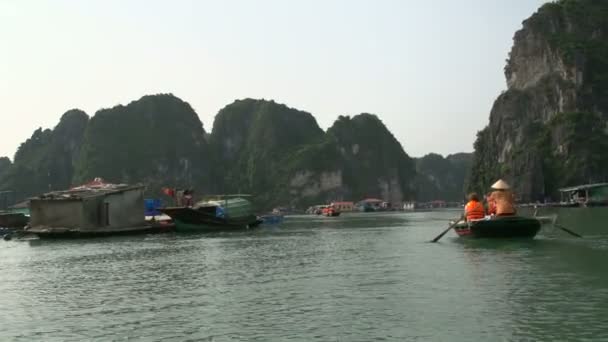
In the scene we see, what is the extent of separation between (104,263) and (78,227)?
1875cm

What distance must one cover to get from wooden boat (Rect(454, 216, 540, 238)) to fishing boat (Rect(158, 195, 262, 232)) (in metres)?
24.8

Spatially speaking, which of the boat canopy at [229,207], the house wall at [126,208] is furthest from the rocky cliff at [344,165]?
the house wall at [126,208]

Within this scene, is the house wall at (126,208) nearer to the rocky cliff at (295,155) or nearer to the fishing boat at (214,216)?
the fishing boat at (214,216)

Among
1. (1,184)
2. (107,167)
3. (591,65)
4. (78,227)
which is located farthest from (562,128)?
(1,184)

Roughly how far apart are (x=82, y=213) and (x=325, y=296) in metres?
31.0

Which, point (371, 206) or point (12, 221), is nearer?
point (12, 221)

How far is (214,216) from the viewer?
4831 cm

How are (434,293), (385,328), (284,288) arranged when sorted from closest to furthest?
(385,328), (434,293), (284,288)

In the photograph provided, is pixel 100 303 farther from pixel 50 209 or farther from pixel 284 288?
pixel 50 209

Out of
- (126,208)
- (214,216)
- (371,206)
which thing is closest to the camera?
(126,208)

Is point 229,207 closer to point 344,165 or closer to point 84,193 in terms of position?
point 84,193

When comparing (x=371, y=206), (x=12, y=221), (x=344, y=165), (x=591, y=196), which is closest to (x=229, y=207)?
(x=12, y=221)

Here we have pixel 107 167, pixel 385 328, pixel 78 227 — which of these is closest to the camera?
pixel 385 328

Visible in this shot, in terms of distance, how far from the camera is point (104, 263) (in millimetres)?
24188
